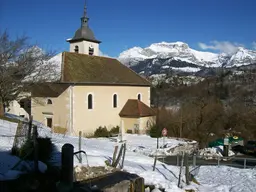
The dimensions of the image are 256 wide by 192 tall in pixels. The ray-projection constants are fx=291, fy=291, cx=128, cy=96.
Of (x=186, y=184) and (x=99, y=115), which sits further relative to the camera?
(x=99, y=115)

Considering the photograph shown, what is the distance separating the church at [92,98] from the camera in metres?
29.2

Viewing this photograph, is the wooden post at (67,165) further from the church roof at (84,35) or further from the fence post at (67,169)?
the church roof at (84,35)

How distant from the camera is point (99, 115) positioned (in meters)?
32.1

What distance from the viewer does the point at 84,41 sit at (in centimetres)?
3941

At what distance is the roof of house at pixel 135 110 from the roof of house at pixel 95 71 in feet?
7.92

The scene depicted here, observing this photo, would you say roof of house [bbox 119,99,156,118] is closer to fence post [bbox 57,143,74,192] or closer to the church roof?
the church roof

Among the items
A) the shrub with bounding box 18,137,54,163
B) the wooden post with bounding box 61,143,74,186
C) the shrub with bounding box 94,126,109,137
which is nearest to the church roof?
the shrub with bounding box 94,126,109,137

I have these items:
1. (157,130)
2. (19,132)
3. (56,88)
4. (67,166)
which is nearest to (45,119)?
(56,88)

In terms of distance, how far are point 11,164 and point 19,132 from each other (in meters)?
1.52

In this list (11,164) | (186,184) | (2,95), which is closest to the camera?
(11,164)

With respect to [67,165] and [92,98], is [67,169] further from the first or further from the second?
[92,98]

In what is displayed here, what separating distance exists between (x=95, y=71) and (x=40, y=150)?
23.8m

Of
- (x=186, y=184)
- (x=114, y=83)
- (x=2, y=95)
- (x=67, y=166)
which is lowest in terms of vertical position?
(x=186, y=184)

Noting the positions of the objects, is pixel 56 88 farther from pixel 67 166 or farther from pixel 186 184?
pixel 67 166
